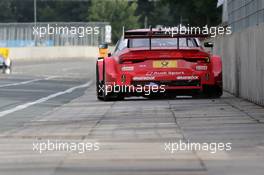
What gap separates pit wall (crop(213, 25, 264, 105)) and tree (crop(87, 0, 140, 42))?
86.0 meters

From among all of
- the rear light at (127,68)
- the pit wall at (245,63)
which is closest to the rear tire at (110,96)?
the rear light at (127,68)

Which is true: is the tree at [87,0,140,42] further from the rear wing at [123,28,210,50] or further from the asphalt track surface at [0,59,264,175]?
the asphalt track surface at [0,59,264,175]

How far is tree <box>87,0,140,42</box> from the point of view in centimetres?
11050

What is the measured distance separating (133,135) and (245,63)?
7.54 m

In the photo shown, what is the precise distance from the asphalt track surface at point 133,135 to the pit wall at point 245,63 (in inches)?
15.0

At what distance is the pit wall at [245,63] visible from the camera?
16906 millimetres

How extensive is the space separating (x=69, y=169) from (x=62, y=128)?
4.34 m

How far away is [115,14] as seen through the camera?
114250mm

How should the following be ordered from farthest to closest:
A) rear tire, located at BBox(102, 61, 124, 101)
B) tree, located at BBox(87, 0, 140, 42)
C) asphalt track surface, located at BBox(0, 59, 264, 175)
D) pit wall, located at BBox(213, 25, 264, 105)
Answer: tree, located at BBox(87, 0, 140, 42), rear tire, located at BBox(102, 61, 124, 101), pit wall, located at BBox(213, 25, 264, 105), asphalt track surface, located at BBox(0, 59, 264, 175)

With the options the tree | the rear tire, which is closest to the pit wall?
the rear tire

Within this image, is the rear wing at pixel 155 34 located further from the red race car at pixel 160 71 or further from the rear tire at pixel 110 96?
the rear tire at pixel 110 96

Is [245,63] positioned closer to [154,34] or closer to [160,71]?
[160,71]

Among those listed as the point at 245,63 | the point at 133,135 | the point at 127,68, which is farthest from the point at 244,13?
the point at 133,135

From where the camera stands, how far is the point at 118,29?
365ft
